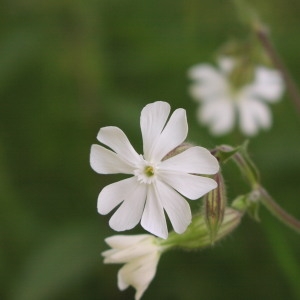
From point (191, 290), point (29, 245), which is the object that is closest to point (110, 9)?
point (29, 245)

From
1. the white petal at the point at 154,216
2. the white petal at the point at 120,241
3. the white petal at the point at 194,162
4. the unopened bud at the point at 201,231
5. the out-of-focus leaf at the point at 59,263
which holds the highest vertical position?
the white petal at the point at 194,162

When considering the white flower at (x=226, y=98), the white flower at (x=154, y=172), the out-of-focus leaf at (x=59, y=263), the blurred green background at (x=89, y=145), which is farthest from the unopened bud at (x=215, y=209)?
the white flower at (x=226, y=98)

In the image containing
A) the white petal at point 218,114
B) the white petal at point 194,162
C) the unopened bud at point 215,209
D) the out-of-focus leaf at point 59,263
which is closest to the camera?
the white petal at point 194,162

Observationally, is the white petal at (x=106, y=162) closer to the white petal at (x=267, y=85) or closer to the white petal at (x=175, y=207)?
the white petal at (x=175, y=207)

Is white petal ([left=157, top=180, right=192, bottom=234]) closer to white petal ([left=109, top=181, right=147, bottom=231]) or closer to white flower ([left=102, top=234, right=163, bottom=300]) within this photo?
white petal ([left=109, top=181, right=147, bottom=231])

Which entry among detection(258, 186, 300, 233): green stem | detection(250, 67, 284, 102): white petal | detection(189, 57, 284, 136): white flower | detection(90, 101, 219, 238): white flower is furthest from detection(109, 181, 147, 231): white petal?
detection(250, 67, 284, 102): white petal

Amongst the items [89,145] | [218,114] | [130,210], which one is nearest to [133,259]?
[130,210]
